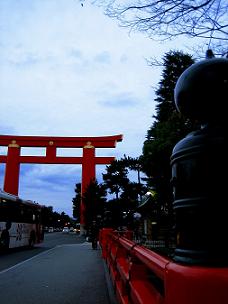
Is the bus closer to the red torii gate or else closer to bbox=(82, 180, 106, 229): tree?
the red torii gate

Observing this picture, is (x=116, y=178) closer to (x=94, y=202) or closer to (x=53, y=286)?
(x=94, y=202)

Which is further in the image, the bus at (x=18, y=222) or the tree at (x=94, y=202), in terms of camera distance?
the tree at (x=94, y=202)

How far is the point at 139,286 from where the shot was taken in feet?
13.2

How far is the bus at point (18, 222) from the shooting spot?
744 inches

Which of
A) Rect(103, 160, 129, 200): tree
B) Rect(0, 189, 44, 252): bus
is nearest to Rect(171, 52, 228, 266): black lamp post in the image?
Rect(0, 189, 44, 252): bus

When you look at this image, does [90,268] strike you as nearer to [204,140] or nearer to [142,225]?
[204,140]

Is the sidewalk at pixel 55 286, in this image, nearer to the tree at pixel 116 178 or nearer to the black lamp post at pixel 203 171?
the black lamp post at pixel 203 171

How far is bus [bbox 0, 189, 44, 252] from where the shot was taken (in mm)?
18906

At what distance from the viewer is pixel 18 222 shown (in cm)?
2119

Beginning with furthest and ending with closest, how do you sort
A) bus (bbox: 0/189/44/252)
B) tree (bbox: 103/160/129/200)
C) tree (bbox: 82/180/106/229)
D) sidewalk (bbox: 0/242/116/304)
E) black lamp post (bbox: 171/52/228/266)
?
tree (bbox: 82/180/106/229)
tree (bbox: 103/160/129/200)
bus (bbox: 0/189/44/252)
sidewalk (bbox: 0/242/116/304)
black lamp post (bbox: 171/52/228/266)

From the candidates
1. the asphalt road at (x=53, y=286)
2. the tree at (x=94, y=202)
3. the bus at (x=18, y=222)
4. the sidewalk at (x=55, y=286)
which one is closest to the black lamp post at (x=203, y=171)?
the sidewalk at (x=55, y=286)

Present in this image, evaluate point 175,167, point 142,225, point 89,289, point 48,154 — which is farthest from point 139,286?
point 48,154

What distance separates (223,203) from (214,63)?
0.71 m

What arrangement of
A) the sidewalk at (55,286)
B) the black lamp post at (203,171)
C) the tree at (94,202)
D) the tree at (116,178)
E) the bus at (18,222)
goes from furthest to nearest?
the tree at (94,202)
the tree at (116,178)
the bus at (18,222)
the sidewalk at (55,286)
the black lamp post at (203,171)
